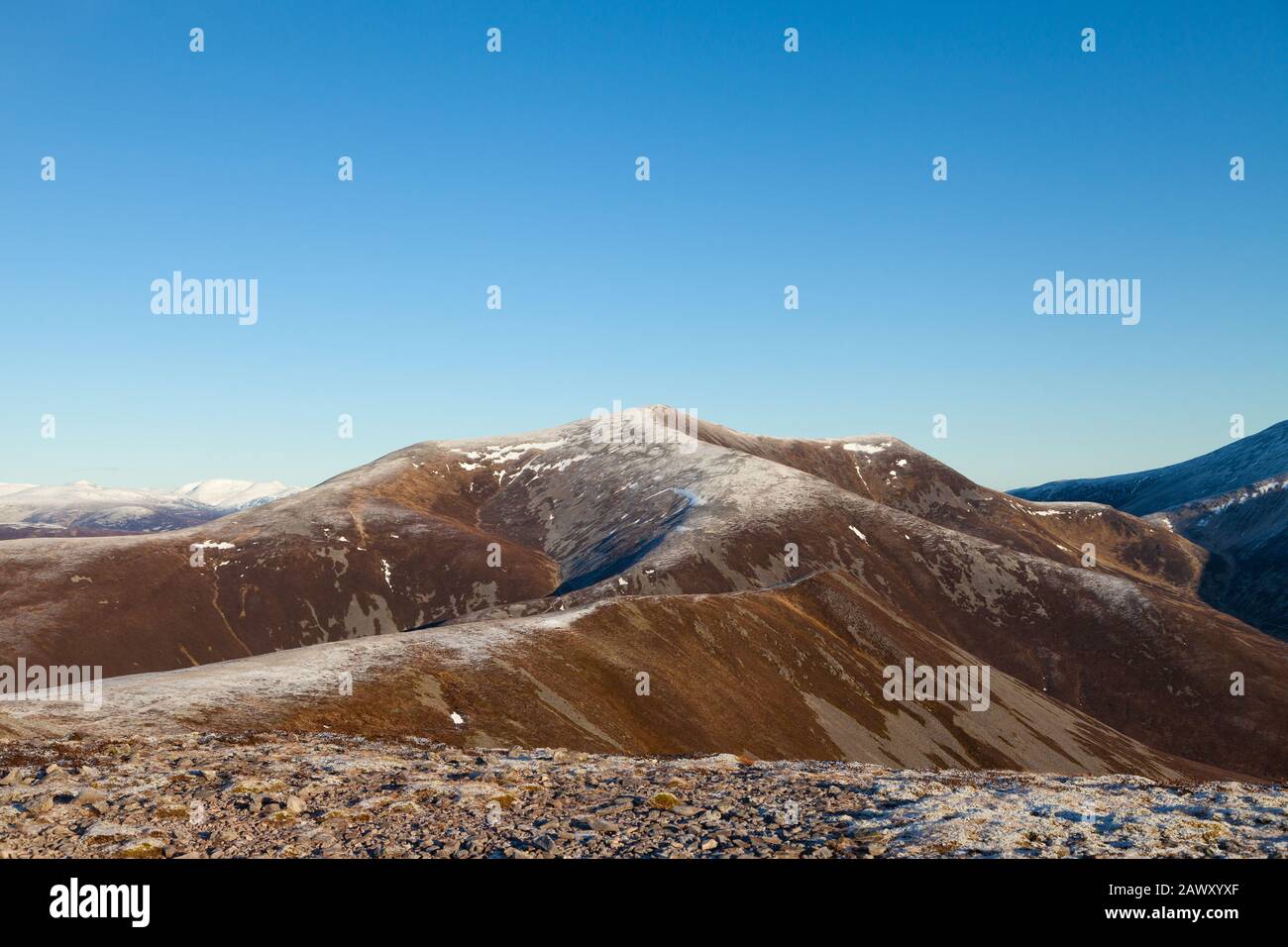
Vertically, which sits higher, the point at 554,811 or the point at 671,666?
the point at 554,811

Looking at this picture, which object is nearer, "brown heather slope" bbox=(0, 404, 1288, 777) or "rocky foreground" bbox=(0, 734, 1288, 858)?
"rocky foreground" bbox=(0, 734, 1288, 858)

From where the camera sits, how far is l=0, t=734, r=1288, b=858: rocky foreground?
67.7 feet

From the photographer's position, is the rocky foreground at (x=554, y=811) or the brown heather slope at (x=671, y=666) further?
the brown heather slope at (x=671, y=666)

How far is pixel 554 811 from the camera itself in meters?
24.4

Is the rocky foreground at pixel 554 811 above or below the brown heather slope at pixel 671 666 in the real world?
above

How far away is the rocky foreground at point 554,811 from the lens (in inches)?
812

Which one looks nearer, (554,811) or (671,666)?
(554,811)

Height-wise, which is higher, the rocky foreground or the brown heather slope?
the rocky foreground
